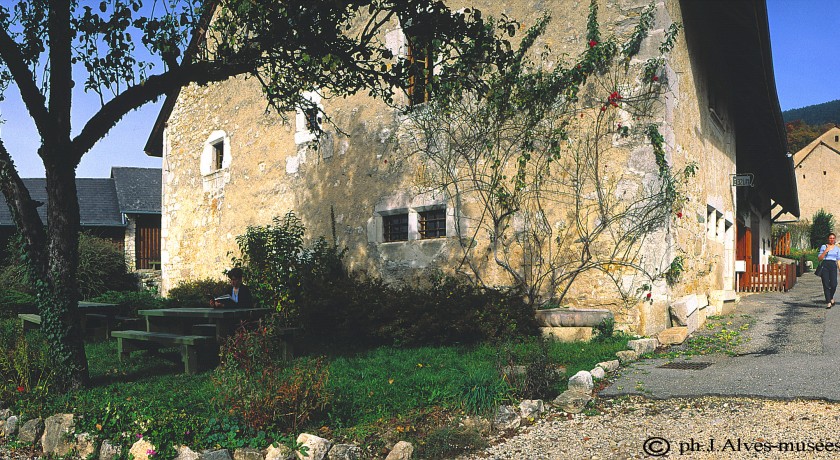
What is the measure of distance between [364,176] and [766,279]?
1020cm

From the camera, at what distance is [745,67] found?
33.2 feet

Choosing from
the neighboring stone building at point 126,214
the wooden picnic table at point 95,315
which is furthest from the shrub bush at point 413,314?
the neighboring stone building at point 126,214

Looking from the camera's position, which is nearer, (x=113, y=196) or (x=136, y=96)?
(x=136, y=96)

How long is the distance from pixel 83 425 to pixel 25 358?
1237 mm

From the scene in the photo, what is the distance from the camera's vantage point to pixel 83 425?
4.60 meters

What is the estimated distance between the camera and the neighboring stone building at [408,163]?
25.9 ft

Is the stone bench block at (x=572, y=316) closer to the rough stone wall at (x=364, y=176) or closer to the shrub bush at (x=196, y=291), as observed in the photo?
the rough stone wall at (x=364, y=176)

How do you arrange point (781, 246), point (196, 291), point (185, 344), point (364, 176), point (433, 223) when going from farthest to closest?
point (781, 246) < point (196, 291) < point (364, 176) < point (433, 223) < point (185, 344)

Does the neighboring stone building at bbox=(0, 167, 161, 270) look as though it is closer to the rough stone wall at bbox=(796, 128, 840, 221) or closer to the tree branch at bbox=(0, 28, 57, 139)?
the tree branch at bbox=(0, 28, 57, 139)

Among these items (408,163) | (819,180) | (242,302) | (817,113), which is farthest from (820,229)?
(817,113)

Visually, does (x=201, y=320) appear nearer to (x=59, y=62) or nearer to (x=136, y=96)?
(x=136, y=96)

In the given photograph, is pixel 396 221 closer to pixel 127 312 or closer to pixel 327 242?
pixel 327 242

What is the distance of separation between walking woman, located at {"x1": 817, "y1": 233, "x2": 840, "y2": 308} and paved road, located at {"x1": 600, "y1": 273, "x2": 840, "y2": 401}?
6.45 ft

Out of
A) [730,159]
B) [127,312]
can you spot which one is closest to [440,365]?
[127,312]
